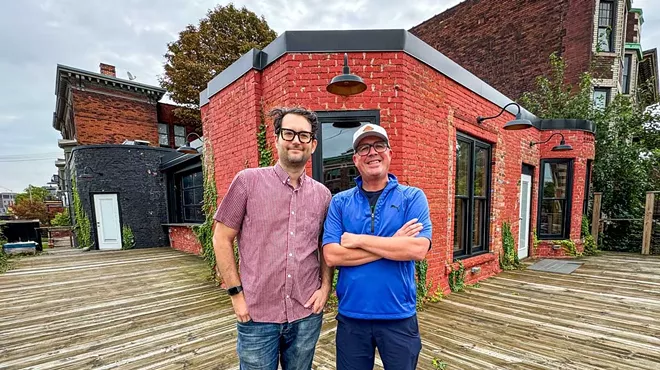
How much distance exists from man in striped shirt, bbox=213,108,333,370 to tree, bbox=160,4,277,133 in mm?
14943

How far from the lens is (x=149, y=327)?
3244 millimetres

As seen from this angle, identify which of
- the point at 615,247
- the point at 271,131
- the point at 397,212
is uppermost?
the point at 271,131

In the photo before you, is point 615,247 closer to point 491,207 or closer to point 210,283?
point 491,207

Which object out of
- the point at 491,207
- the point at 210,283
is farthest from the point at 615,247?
the point at 210,283

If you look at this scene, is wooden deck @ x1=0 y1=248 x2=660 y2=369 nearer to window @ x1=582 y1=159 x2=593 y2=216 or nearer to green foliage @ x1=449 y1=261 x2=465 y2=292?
green foliage @ x1=449 y1=261 x2=465 y2=292

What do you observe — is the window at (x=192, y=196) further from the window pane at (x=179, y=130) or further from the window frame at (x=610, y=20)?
the window frame at (x=610, y=20)

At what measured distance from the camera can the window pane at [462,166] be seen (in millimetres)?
4316

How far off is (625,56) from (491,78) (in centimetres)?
523

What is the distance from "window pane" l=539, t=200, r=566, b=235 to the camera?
6707mm

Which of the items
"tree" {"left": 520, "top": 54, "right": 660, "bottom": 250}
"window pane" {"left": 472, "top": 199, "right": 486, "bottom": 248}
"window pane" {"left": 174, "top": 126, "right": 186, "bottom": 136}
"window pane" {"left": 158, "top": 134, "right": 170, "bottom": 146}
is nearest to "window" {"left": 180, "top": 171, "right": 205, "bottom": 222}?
"window pane" {"left": 472, "top": 199, "right": 486, "bottom": 248}

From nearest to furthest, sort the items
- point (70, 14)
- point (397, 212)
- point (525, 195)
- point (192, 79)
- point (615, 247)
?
1. point (397, 212)
2. point (525, 195)
3. point (615, 247)
4. point (70, 14)
5. point (192, 79)

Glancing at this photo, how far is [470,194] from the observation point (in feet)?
14.7

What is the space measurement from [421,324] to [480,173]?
2.94 meters

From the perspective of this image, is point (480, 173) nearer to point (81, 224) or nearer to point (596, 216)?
point (596, 216)
